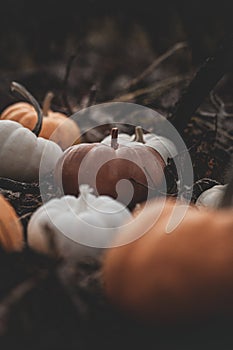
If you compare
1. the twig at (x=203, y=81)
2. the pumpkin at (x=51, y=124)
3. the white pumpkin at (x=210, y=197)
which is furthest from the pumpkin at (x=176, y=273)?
the pumpkin at (x=51, y=124)

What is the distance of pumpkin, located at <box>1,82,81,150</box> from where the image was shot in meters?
1.33

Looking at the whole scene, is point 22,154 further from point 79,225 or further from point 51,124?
point 79,225

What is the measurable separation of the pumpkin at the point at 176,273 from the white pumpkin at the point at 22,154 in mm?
430

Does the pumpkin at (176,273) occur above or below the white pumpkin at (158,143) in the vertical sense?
above

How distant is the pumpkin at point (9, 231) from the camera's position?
82 cm

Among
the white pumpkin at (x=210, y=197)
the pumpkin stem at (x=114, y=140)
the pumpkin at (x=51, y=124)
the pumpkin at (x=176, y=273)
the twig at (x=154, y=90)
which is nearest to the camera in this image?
the pumpkin at (x=176, y=273)

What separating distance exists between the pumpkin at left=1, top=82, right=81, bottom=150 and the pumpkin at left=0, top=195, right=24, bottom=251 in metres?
0.47

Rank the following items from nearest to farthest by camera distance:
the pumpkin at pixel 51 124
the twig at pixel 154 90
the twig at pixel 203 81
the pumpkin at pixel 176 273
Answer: the pumpkin at pixel 176 273, the twig at pixel 203 81, the pumpkin at pixel 51 124, the twig at pixel 154 90

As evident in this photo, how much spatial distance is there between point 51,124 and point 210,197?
52cm

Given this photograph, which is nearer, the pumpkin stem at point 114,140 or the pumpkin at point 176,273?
the pumpkin at point 176,273

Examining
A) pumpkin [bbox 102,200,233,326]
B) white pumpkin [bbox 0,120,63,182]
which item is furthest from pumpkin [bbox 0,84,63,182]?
pumpkin [bbox 102,200,233,326]

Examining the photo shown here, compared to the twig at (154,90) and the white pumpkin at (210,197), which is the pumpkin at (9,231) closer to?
the white pumpkin at (210,197)

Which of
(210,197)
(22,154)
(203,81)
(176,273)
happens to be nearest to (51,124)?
(22,154)

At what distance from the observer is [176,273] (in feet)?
2.27
